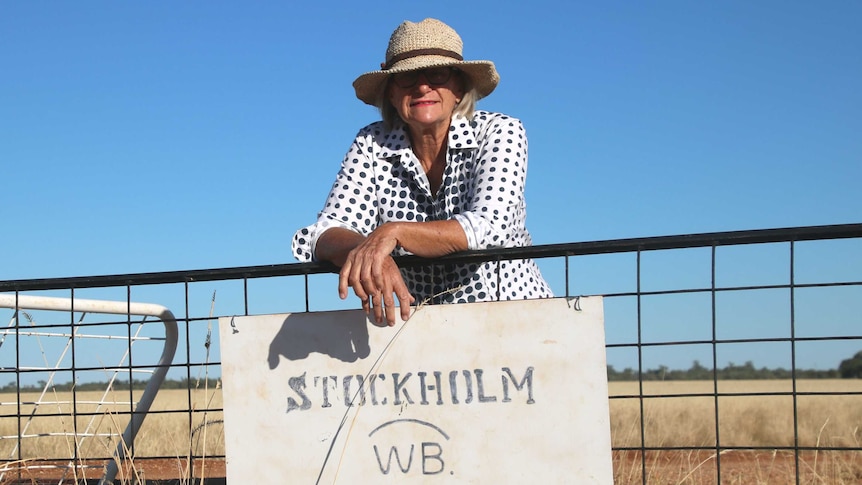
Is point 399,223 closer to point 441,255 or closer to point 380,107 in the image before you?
point 441,255

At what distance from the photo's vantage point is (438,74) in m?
3.30

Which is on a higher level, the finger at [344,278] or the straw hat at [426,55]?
the straw hat at [426,55]

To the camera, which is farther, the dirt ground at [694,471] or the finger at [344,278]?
the dirt ground at [694,471]

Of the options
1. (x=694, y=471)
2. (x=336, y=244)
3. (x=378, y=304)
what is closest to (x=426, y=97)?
(x=336, y=244)

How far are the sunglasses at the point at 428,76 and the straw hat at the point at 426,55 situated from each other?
0.16 ft

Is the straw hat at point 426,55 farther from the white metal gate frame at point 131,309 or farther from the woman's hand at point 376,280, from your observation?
→ the white metal gate frame at point 131,309

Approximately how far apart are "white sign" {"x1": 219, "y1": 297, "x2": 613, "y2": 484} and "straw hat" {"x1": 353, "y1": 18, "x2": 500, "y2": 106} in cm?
95

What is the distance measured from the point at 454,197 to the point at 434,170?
6.2 inches

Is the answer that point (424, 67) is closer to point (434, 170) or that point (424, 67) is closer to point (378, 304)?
point (434, 170)

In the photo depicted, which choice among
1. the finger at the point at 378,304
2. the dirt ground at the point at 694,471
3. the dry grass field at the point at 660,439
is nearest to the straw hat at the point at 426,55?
the finger at the point at 378,304

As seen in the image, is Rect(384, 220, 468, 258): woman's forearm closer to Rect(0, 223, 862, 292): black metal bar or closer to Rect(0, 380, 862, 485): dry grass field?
Rect(0, 223, 862, 292): black metal bar

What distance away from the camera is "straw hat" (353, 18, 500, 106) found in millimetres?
3240

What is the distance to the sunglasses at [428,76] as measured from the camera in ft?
10.8

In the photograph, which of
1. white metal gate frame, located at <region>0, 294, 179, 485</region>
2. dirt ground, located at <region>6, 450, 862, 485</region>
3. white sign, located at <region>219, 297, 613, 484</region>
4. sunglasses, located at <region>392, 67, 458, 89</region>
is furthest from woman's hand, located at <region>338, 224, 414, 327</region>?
dirt ground, located at <region>6, 450, 862, 485</region>
